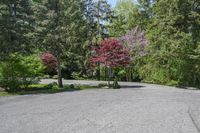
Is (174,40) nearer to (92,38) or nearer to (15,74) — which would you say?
(92,38)

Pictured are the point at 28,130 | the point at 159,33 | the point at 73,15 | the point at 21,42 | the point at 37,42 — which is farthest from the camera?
the point at 159,33

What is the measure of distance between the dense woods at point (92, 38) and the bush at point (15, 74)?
71mm

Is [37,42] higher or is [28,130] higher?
[37,42]

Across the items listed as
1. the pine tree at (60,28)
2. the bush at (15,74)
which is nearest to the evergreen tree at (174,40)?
the pine tree at (60,28)

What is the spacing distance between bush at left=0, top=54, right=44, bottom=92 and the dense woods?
0.07m

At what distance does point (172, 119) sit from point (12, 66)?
56.3 feet

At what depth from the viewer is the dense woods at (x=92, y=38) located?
27.9 meters

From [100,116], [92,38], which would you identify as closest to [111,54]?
[92,38]

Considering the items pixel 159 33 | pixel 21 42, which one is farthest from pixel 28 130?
pixel 159 33

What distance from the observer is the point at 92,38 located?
1464 inches

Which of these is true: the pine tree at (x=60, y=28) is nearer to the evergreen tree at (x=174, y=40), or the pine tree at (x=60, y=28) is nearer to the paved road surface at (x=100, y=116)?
the evergreen tree at (x=174, y=40)

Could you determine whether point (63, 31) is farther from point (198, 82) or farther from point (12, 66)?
point (198, 82)

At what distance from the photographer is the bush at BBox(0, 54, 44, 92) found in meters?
27.0

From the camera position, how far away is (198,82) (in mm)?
38500
